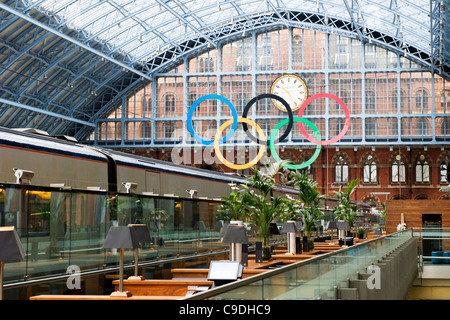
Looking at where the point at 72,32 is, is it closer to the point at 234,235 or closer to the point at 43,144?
the point at 43,144

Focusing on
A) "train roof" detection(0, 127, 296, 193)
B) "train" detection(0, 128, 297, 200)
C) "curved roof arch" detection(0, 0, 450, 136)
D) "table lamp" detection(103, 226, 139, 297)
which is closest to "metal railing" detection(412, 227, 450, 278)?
"curved roof arch" detection(0, 0, 450, 136)

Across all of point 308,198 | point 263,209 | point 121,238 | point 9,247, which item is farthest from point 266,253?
point 9,247

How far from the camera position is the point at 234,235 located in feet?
39.6

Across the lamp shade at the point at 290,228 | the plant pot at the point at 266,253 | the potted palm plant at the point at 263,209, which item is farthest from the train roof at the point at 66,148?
the lamp shade at the point at 290,228

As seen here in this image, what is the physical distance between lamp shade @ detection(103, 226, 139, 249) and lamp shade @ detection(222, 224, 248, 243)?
3.04 m

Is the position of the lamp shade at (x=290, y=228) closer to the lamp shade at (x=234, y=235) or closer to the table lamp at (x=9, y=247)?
the lamp shade at (x=234, y=235)

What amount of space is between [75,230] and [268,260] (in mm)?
5989

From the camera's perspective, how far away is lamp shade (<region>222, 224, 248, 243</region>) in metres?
12.0

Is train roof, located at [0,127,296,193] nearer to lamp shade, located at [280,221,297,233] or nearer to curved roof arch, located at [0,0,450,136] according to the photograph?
lamp shade, located at [280,221,297,233]

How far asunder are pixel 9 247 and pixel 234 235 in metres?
5.90

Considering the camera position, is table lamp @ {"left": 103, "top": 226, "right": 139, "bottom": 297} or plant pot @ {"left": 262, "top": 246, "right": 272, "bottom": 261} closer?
table lamp @ {"left": 103, "top": 226, "right": 139, "bottom": 297}

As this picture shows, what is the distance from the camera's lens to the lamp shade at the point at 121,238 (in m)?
9.09

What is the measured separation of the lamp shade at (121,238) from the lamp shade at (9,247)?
8.29 ft
